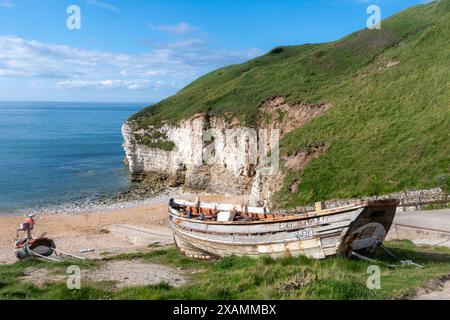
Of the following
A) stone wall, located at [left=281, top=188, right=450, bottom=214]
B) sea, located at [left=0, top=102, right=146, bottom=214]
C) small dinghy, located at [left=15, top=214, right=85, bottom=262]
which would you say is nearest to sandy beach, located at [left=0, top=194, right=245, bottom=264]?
small dinghy, located at [left=15, top=214, right=85, bottom=262]

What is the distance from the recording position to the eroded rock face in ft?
171

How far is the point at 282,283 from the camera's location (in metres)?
11.9

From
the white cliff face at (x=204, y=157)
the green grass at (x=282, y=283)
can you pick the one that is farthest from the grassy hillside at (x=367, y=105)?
the green grass at (x=282, y=283)

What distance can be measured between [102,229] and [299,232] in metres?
25.8

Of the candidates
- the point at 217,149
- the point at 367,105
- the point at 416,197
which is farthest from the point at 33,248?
the point at 217,149

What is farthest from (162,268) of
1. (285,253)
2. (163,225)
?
(163,225)

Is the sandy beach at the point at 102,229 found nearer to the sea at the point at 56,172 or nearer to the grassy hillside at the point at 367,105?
the sea at the point at 56,172

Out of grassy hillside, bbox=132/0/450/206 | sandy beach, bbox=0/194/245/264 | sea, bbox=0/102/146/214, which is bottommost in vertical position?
sandy beach, bbox=0/194/245/264

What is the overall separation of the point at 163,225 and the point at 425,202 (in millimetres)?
21333

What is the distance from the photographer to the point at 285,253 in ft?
53.4

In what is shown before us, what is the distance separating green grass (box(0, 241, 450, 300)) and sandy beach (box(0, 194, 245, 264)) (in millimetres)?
11909

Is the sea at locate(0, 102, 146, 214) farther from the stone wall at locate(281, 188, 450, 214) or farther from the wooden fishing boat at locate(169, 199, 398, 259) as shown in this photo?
the stone wall at locate(281, 188, 450, 214)

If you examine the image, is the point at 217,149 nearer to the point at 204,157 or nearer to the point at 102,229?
the point at 204,157

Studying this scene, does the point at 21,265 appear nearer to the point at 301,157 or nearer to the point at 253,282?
the point at 253,282
